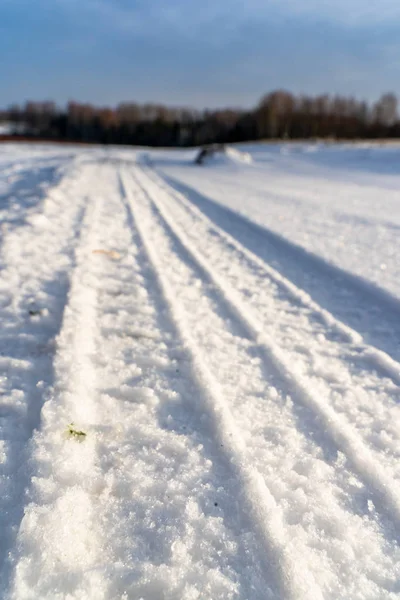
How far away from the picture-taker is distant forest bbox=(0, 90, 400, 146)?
229 ft

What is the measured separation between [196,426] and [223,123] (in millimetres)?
93713

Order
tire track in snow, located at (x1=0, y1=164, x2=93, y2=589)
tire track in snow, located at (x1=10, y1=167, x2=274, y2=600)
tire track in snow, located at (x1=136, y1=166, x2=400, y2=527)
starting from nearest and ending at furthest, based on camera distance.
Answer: tire track in snow, located at (x1=10, y1=167, x2=274, y2=600) < tire track in snow, located at (x1=0, y1=164, x2=93, y2=589) < tire track in snow, located at (x1=136, y1=166, x2=400, y2=527)

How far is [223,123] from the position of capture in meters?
89.7

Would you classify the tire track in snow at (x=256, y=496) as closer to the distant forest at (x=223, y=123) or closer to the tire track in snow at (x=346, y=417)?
the tire track in snow at (x=346, y=417)

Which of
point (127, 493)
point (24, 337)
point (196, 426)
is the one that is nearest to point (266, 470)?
point (196, 426)

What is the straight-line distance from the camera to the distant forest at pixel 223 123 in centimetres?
6994

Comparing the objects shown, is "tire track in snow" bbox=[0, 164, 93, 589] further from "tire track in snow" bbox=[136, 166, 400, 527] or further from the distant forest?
the distant forest

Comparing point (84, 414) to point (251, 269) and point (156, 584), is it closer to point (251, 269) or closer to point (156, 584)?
point (156, 584)

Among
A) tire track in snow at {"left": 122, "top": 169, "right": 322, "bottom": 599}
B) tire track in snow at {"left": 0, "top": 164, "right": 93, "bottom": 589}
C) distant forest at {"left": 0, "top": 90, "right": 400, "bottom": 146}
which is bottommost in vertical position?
tire track in snow at {"left": 122, "top": 169, "right": 322, "bottom": 599}

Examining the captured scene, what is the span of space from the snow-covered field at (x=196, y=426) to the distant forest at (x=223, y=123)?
6001 cm

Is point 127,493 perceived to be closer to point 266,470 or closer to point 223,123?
point 266,470

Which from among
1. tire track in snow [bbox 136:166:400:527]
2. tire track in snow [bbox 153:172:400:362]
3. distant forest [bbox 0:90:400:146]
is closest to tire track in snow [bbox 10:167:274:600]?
tire track in snow [bbox 136:166:400:527]

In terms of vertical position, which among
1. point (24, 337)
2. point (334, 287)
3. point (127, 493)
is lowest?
point (127, 493)

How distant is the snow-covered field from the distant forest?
60008mm
